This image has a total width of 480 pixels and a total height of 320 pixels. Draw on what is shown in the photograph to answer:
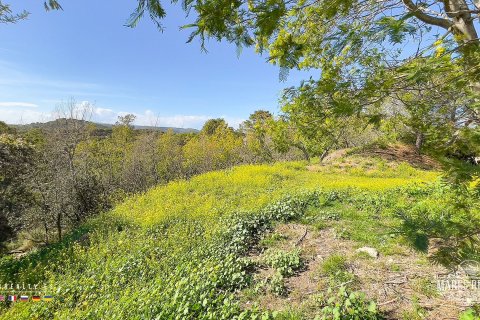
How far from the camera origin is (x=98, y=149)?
19859 millimetres

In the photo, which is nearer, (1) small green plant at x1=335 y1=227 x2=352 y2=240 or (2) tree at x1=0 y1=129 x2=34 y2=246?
(1) small green plant at x1=335 y1=227 x2=352 y2=240

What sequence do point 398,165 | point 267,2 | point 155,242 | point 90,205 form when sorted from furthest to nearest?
point 398,165 → point 90,205 → point 155,242 → point 267,2

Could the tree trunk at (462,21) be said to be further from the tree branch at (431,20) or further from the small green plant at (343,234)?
the small green plant at (343,234)

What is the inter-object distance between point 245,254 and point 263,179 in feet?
20.8

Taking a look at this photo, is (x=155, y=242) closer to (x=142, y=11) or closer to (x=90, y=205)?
(x=142, y=11)

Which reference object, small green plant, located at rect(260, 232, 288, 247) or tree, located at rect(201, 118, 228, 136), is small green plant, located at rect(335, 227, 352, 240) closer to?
small green plant, located at rect(260, 232, 288, 247)

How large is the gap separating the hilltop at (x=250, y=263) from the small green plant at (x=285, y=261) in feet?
0.07

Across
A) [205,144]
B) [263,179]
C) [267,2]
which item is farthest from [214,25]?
[205,144]

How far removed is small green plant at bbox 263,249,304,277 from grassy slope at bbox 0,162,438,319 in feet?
1.62

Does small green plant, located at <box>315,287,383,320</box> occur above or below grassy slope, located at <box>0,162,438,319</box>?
above

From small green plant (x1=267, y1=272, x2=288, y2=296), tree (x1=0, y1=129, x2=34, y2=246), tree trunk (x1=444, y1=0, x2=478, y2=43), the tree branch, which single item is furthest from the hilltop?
tree (x1=0, y1=129, x2=34, y2=246)

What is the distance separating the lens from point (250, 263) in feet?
14.6

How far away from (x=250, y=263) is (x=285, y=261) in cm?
57

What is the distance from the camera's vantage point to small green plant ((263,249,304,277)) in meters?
4.11
